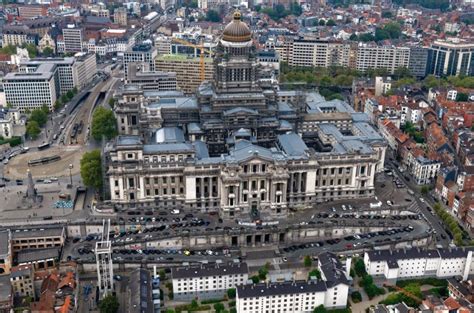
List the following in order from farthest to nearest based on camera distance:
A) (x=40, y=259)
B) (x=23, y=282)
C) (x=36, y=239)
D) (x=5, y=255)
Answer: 1. (x=36, y=239)
2. (x=40, y=259)
3. (x=5, y=255)
4. (x=23, y=282)

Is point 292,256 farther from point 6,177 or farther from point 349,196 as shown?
point 6,177

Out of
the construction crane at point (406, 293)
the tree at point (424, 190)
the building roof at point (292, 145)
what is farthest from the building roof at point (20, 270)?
the tree at point (424, 190)

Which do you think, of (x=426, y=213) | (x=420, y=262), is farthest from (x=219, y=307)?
(x=426, y=213)

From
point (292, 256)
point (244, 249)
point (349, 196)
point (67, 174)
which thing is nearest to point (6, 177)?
point (67, 174)

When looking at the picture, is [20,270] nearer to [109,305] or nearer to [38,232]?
→ [38,232]

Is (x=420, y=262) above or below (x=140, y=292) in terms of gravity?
below

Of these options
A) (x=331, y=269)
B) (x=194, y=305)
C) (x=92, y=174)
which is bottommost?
(x=194, y=305)

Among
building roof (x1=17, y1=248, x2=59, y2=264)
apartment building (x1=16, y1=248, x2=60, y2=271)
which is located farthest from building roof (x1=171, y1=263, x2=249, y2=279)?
building roof (x1=17, y1=248, x2=59, y2=264)
